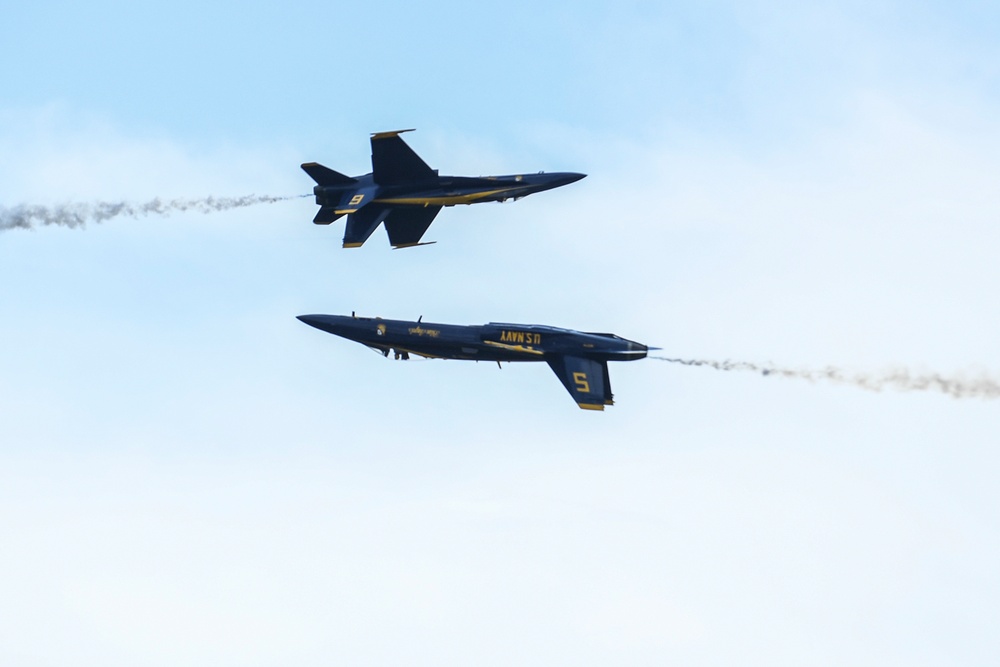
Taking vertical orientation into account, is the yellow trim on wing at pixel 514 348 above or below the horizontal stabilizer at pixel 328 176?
below

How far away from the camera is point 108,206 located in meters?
99.6

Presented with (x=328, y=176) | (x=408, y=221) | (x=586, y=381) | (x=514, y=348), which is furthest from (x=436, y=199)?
(x=586, y=381)

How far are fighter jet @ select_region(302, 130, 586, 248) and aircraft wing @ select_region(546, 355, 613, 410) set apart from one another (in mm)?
15311

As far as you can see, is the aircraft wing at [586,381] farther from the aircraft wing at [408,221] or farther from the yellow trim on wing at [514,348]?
the aircraft wing at [408,221]

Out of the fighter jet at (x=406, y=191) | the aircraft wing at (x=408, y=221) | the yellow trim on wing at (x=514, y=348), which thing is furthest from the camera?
the aircraft wing at (x=408, y=221)

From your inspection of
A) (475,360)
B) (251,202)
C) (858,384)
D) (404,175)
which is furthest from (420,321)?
(858,384)

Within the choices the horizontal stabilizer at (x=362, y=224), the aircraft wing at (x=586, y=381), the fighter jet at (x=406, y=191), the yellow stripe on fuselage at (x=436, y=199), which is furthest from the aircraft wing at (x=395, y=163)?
the aircraft wing at (x=586, y=381)

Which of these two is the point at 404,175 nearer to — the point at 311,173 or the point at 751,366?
the point at 311,173

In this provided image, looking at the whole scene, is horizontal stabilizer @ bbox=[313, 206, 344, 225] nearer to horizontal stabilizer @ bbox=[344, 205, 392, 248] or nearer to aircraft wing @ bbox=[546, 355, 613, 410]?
horizontal stabilizer @ bbox=[344, 205, 392, 248]

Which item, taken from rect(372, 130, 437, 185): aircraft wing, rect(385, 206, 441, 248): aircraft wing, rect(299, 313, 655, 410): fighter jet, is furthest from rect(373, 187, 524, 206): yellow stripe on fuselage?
rect(299, 313, 655, 410): fighter jet

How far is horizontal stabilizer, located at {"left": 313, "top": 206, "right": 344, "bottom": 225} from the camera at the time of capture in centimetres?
9462

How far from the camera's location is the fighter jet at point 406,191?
9338cm

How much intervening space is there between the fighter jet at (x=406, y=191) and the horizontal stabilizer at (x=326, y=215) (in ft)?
0.73

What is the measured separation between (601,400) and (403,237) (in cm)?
1957
